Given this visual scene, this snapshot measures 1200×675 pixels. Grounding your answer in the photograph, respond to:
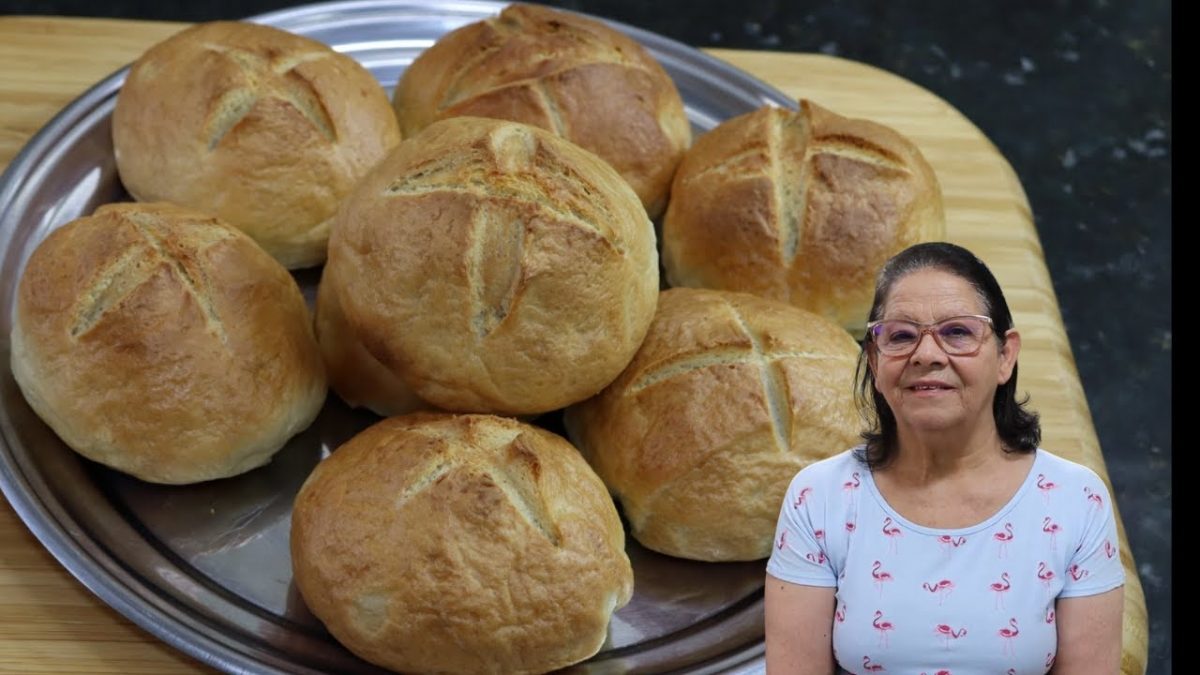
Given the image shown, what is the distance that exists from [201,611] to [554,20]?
1540 mm

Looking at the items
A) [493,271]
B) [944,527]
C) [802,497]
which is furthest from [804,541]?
[493,271]

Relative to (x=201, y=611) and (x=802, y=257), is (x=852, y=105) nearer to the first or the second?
(x=802, y=257)

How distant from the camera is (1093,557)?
5.98ft

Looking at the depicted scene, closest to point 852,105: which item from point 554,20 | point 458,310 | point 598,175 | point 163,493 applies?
point 554,20

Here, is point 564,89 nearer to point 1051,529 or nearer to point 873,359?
point 873,359

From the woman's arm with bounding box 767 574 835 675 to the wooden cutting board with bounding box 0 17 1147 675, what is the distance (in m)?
1.09

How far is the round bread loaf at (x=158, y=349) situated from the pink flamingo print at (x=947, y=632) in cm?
140

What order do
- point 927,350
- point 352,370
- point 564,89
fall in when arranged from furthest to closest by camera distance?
1. point 564,89
2. point 352,370
3. point 927,350

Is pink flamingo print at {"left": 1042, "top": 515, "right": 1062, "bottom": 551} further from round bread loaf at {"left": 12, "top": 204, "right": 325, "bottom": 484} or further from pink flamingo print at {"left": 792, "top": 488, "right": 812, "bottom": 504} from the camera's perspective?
round bread loaf at {"left": 12, "top": 204, "right": 325, "bottom": 484}

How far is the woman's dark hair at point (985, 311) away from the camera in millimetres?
1775

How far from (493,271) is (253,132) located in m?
0.77

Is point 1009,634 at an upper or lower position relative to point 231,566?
upper

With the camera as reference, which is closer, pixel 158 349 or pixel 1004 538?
pixel 1004 538

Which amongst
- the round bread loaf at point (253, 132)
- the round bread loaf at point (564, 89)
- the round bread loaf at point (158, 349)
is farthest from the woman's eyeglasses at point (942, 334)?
the round bread loaf at point (253, 132)
